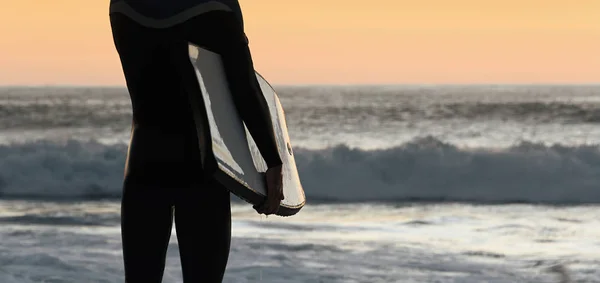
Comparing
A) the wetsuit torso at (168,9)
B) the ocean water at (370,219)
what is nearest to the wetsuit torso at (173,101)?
the wetsuit torso at (168,9)

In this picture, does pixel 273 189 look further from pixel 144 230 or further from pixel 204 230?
pixel 144 230

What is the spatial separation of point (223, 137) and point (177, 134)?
110mm

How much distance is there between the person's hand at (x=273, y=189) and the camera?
1.82 m

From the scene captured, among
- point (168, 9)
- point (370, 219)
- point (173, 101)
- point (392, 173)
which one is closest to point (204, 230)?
point (173, 101)

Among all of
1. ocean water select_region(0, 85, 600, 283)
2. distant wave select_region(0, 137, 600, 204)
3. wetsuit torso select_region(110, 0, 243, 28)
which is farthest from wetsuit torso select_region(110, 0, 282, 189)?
distant wave select_region(0, 137, 600, 204)

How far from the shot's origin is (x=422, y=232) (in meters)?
7.09

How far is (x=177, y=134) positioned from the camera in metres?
1.80

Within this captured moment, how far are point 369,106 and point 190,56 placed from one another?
1657 inches

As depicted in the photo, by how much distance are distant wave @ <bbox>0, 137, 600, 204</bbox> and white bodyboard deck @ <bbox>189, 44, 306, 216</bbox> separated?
28.6ft

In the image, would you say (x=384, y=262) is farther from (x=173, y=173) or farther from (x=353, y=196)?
(x=353, y=196)

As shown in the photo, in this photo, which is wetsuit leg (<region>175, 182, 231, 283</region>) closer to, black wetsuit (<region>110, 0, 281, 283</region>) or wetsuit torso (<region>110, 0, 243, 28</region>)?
black wetsuit (<region>110, 0, 281, 283</region>)

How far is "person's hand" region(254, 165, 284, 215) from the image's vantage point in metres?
1.82

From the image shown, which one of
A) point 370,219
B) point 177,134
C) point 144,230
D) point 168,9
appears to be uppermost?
point 168,9

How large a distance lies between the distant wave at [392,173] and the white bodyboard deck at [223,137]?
28.6 ft
